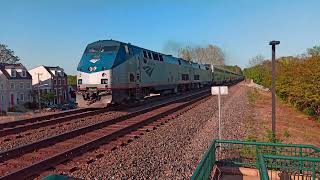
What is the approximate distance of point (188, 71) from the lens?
3531 centimetres

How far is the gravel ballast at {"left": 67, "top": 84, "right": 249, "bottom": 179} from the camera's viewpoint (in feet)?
22.1

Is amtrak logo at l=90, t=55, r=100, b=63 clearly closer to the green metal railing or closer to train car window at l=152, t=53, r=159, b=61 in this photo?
train car window at l=152, t=53, r=159, b=61

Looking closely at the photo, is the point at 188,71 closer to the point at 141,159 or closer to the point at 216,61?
the point at 141,159

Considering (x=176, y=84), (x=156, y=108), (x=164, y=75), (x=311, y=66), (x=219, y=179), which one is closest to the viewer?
(x=219, y=179)

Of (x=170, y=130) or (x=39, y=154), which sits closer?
(x=39, y=154)

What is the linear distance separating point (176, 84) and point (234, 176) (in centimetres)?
2330

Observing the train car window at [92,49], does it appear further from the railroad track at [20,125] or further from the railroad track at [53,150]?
the railroad track at [53,150]

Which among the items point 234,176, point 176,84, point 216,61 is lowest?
point 234,176

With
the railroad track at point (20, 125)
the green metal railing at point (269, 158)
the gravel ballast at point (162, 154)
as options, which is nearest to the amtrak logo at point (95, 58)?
the railroad track at point (20, 125)

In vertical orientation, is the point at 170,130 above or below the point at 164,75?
below

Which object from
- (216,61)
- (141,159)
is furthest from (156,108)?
(216,61)

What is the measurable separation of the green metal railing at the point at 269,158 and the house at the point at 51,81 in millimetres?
63857

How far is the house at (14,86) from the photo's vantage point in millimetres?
56125

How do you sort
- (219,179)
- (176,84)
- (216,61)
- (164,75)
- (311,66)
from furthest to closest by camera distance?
1. (216,61)
2. (176,84)
3. (164,75)
4. (311,66)
5. (219,179)
